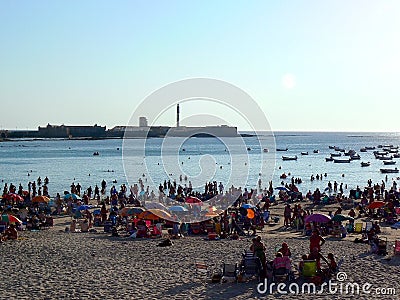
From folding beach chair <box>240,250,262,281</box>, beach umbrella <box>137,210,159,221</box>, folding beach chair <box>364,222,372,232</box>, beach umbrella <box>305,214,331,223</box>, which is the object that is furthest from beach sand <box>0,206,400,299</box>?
beach umbrella <box>137,210,159,221</box>

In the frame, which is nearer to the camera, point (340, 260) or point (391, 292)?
point (391, 292)

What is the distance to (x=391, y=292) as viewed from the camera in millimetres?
11352

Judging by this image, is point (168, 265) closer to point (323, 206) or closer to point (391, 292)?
point (391, 292)

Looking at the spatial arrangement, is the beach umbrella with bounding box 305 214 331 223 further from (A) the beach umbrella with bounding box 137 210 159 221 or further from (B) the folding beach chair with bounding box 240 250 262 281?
(B) the folding beach chair with bounding box 240 250 262 281

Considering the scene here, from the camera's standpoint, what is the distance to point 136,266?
1401 centimetres

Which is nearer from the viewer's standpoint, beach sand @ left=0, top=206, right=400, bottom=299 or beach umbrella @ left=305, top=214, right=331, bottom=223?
beach sand @ left=0, top=206, right=400, bottom=299

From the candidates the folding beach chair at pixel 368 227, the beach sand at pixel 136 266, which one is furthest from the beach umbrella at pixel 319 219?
the folding beach chair at pixel 368 227

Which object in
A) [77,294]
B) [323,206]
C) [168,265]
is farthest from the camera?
[323,206]

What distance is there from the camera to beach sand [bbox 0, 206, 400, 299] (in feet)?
37.4

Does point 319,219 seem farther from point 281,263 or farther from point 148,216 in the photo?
point 281,263

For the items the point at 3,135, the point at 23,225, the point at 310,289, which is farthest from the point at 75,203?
the point at 3,135

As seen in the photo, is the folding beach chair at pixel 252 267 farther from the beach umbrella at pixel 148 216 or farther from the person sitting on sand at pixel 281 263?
the beach umbrella at pixel 148 216

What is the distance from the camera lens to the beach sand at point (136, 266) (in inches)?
448

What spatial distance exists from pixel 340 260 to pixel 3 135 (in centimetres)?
18972
